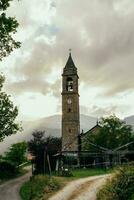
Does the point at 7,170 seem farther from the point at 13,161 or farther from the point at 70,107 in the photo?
the point at 70,107

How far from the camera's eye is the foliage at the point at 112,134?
227ft

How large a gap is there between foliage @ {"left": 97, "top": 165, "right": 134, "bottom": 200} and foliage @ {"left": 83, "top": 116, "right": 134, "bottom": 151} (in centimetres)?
4631

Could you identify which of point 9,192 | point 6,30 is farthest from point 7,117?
point 6,30

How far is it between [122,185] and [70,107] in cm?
5742

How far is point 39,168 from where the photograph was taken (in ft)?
180

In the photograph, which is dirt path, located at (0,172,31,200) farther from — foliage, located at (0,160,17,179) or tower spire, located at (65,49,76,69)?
tower spire, located at (65,49,76,69)

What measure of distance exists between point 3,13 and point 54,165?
44.1 metres

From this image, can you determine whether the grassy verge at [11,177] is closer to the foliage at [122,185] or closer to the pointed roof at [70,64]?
the pointed roof at [70,64]

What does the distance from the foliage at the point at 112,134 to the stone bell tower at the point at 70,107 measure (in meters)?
5.54

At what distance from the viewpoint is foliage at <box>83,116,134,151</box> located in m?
69.2

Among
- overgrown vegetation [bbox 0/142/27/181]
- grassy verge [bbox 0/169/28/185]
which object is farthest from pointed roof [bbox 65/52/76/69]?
grassy verge [bbox 0/169/28/185]

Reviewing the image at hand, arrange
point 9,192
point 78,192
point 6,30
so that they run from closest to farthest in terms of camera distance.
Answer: point 6,30
point 78,192
point 9,192

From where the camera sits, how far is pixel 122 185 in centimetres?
2186

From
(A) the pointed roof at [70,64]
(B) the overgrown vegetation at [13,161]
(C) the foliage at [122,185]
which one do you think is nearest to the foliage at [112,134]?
(B) the overgrown vegetation at [13,161]
